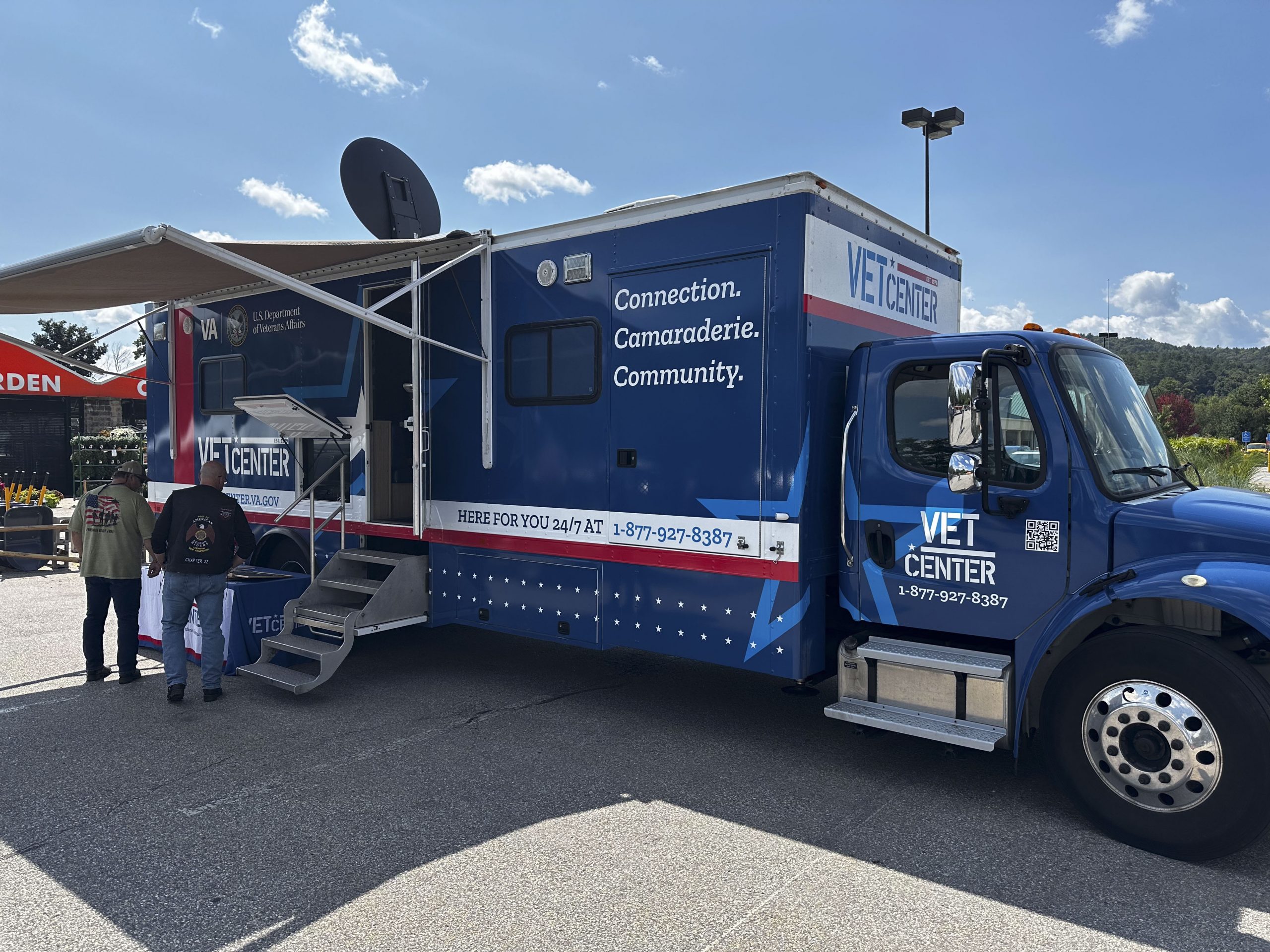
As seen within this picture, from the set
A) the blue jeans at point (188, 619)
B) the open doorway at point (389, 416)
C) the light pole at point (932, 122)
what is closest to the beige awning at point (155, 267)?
the open doorway at point (389, 416)

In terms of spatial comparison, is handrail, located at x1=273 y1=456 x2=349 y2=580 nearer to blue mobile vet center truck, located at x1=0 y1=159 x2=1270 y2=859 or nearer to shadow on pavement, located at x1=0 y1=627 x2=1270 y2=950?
blue mobile vet center truck, located at x1=0 y1=159 x2=1270 y2=859

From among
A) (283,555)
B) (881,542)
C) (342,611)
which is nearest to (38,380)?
(283,555)

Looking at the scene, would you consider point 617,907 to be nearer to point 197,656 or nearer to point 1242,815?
point 1242,815

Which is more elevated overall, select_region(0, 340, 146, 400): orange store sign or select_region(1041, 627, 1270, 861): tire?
select_region(0, 340, 146, 400): orange store sign

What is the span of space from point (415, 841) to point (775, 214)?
11.6 feet

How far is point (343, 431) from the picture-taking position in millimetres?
6770

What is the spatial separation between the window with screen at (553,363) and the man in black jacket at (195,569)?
2.29m

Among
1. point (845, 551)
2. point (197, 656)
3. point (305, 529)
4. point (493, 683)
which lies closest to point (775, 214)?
point (845, 551)

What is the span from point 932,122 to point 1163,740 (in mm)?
13640

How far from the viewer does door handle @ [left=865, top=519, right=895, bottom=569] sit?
183 inches

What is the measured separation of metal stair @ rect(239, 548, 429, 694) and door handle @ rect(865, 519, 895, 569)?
3.32 m

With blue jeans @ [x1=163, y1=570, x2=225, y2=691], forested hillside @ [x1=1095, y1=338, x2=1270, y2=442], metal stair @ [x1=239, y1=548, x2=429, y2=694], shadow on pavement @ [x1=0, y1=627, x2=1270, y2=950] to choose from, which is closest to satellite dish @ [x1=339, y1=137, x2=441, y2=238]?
metal stair @ [x1=239, y1=548, x2=429, y2=694]

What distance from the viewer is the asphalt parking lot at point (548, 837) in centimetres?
329

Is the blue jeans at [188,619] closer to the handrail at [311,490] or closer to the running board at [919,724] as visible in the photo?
the handrail at [311,490]
